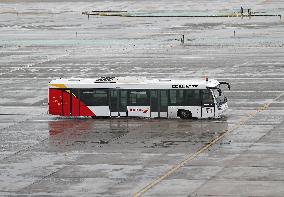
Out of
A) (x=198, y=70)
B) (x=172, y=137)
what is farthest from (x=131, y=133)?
(x=198, y=70)

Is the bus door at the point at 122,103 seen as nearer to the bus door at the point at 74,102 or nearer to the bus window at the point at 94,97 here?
the bus window at the point at 94,97

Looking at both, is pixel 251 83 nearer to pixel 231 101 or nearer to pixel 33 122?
pixel 231 101

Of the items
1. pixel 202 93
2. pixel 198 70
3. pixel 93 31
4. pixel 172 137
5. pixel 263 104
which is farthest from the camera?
pixel 93 31

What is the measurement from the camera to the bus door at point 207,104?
7112 cm

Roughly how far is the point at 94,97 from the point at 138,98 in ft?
10.7

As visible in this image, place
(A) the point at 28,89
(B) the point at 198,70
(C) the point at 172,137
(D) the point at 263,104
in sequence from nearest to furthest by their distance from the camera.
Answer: (C) the point at 172,137 → (D) the point at 263,104 → (A) the point at 28,89 → (B) the point at 198,70

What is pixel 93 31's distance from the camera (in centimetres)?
16038

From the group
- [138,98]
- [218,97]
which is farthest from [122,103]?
[218,97]

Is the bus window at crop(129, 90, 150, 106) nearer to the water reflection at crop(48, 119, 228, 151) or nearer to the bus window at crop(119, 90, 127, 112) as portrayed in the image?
the bus window at crop(119, 90, 127, 112)

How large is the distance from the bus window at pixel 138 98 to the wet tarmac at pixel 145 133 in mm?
1560

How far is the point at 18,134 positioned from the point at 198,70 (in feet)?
128

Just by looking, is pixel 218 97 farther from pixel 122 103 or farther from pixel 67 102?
pixel 67 102

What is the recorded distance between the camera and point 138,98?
72.3m

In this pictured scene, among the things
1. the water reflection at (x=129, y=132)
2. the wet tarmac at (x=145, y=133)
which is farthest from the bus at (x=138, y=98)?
the wet tarmac at (x=145, y=133)
